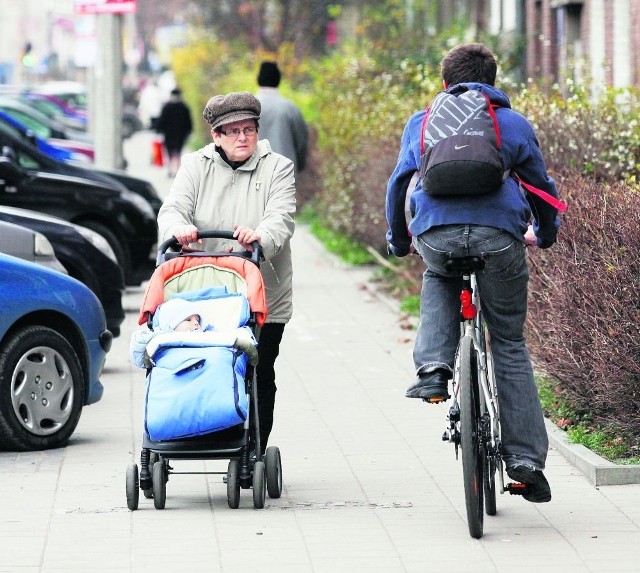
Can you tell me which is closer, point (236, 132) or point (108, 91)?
point (236, 132)

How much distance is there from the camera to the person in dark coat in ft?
106

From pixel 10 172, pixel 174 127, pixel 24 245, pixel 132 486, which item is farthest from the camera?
pixel 174 127

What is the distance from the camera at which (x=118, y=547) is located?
6.20m

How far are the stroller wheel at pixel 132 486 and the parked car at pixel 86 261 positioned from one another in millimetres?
4849

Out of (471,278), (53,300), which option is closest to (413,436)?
(53,300)

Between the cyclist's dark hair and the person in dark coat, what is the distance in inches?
1028

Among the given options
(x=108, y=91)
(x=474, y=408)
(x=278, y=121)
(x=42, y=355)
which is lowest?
(x=42, y=355)

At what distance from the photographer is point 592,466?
742cm

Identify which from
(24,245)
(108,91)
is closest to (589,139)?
(24,245)

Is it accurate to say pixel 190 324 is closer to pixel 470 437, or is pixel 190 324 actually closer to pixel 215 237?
pixel 215 237

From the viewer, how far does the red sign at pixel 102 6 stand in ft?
63.0

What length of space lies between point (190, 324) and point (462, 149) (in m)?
1.35

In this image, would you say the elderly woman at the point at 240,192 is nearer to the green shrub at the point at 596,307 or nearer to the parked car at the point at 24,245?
the green shrub at the point at 596,307

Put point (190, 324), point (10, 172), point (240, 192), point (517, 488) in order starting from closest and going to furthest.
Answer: point (517, 488) → point (190, 324) → point (240, 192) → point (10, 172)
